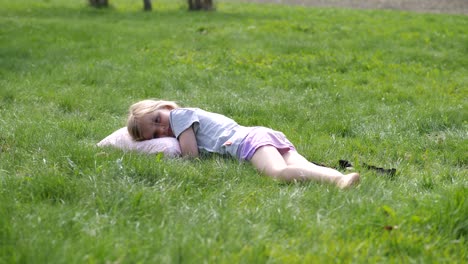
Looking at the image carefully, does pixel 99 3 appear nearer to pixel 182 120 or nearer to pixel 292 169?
A: pixel 182 120

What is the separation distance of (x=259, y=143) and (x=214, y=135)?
1.70 feet

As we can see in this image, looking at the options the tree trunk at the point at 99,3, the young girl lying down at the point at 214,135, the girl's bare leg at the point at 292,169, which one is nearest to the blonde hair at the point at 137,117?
the young girl lying down at the point at 214,135

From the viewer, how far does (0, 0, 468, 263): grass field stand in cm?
286

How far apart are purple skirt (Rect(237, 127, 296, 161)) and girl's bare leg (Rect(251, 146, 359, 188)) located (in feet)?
0.13

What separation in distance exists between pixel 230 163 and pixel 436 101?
3.95 meters

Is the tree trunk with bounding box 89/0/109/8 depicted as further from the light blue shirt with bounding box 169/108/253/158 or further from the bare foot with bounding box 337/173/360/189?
the bare foot with bounding box 337/173/360/189

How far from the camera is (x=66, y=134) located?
5.30 metres

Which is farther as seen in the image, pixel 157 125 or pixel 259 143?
pixel 157 125

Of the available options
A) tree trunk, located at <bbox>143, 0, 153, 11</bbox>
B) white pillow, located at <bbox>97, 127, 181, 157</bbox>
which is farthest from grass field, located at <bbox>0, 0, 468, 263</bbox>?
tree trunk, located at <bbox>143, 0, 153, 11</bbox>

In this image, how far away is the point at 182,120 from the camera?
4.84m

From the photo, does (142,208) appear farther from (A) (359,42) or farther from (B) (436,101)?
(A) (359,42)

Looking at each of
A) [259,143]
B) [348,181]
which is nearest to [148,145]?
[259,143]

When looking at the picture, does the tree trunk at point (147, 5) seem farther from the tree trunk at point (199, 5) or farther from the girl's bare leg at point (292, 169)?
the girl's bare leg at point (292, 169)

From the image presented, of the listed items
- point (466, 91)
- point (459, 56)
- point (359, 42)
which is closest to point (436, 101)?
point (466, 91)
